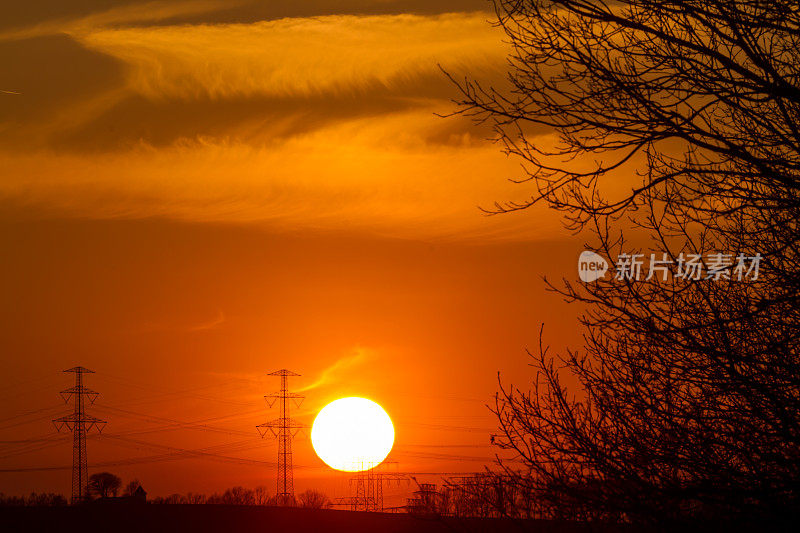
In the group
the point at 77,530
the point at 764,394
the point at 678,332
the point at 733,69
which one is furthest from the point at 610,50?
the point at 77,530

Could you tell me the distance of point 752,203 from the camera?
5.26m

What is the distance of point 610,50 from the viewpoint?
5.32 meters

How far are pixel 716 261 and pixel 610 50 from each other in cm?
146

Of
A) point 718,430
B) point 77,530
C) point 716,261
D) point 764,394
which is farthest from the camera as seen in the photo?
point 77,530

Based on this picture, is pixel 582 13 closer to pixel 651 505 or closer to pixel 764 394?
pixel 764 394

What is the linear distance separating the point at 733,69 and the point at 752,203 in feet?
2.57

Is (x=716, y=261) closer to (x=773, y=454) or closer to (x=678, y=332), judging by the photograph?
(x=678, y=332)

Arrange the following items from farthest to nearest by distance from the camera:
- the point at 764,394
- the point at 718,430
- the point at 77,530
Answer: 1. the point at 77,530
2. the point at 718,430
3. the point at 764,394

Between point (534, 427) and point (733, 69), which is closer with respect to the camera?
point (733, 69)

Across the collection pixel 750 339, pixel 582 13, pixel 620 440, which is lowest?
pixel 620 440

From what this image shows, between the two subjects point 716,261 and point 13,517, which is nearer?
point 716,261

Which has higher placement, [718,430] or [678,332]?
[678,332]

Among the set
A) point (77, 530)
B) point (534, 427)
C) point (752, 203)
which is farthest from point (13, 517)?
point (752, 203)

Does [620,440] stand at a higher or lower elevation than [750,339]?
lower
